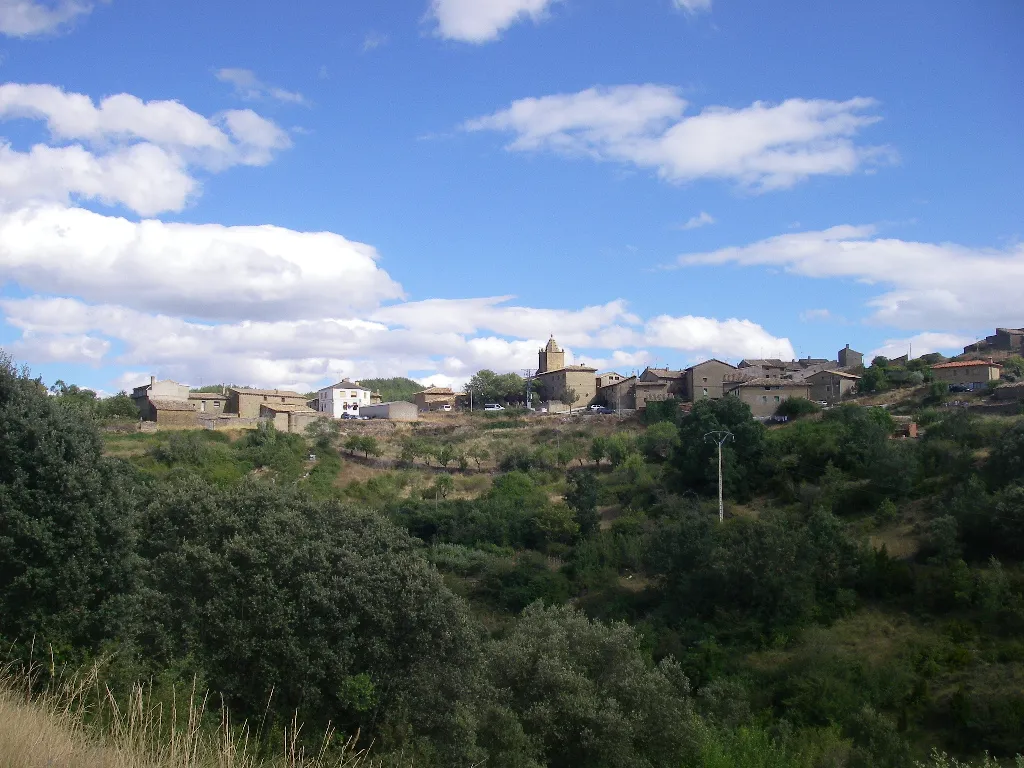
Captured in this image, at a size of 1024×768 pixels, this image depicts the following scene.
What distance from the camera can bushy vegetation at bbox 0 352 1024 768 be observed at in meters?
10.8

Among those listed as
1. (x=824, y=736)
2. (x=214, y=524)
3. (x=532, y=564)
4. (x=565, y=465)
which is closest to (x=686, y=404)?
(x=565, y=465)

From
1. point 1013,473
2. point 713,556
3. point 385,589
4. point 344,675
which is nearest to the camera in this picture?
point 344,675

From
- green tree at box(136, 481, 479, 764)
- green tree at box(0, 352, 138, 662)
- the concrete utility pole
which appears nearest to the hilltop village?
the concrete utility pole

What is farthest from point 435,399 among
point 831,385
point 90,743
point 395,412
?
point 90,743

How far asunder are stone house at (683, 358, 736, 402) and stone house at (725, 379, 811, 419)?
5.77 m

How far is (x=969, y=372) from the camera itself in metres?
53.9

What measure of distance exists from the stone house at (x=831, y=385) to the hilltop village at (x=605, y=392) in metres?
0.06

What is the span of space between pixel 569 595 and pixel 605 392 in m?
38.7

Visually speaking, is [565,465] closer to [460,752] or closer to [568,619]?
[568,619]

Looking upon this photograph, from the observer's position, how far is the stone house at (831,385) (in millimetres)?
58219

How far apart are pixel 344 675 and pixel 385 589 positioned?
1.88 meters

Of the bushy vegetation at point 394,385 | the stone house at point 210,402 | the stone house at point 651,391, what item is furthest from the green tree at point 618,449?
the bushy vegetation at point 394,385

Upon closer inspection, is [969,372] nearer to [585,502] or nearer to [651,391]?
[651,391]

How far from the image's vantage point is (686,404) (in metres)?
59.7
